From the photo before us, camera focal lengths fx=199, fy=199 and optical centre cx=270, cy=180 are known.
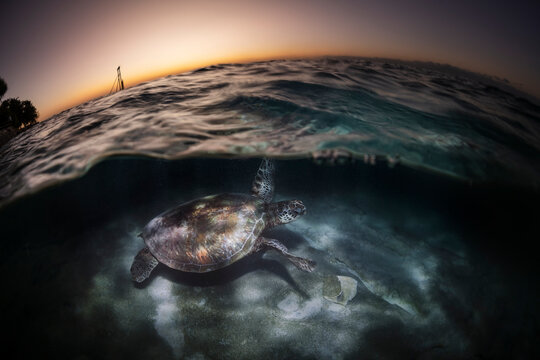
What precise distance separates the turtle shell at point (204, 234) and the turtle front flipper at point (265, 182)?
5.27 feet

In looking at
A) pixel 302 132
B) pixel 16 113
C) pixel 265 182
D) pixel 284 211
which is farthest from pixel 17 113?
pixel 284 211

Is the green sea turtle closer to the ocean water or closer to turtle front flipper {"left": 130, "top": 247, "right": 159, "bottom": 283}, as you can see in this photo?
turtle front flipper {"left": 130, "top": 247, "right": 159, "bottom": 283}

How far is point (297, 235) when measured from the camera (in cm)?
657

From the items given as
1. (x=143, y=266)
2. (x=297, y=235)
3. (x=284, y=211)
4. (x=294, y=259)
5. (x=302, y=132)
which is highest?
(x=302, y=132)

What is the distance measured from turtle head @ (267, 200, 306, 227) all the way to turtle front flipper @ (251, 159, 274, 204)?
1231 mm

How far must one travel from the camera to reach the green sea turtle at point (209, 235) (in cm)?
449

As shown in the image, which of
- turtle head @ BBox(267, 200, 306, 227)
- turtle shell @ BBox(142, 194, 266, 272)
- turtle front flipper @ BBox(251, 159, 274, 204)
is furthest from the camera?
turtle front flipper @ BBox(251, 159, 274, 204)

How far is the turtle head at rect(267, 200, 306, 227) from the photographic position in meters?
5.36

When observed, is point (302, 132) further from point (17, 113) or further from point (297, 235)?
point (17, 113)

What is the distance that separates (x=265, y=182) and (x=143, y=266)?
4.11 m

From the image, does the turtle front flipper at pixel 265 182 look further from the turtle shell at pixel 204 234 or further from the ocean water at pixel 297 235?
the turtle shell at pixel 204 234

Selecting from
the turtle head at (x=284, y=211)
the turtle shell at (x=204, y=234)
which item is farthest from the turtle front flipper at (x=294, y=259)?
the turtle head at (x=284, y=211)

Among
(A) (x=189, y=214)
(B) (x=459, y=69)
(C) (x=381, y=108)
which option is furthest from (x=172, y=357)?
(B) (x=459, y=69)

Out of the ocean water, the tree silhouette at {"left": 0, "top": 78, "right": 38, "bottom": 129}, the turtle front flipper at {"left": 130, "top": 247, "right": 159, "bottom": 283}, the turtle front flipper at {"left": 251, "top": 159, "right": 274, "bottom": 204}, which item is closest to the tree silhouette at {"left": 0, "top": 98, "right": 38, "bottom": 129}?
the tree silhouette at {"left": 0, "top": 78, "right": 38, "bottom": 129}
